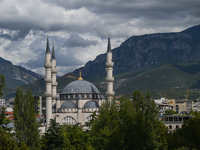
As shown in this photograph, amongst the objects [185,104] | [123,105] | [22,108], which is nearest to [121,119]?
[123,105]

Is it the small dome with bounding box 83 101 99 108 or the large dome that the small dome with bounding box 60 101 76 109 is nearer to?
the small dome with bounding box 83 101 99 108

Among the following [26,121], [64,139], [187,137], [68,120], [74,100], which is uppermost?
[74,100]

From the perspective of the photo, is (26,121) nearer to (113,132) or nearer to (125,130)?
(113,132)

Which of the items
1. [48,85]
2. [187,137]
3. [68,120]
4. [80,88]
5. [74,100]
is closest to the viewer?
[187,137]

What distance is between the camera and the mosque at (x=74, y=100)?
92.4 m

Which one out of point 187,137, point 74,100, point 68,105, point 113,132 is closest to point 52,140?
point 113,132

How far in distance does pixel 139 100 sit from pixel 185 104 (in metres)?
118

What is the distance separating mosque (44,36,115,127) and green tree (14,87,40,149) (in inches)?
1479

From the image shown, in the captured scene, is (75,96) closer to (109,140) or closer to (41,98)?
(109,140)

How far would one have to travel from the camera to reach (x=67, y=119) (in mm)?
93812

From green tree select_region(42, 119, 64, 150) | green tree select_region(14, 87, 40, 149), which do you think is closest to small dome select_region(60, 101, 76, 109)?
green tree select_region(42, 119, 64, 150)

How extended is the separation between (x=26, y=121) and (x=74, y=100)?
45970 millimetres

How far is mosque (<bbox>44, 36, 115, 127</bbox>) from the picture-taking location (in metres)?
92.4

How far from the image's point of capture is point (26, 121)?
5178 centimetres
